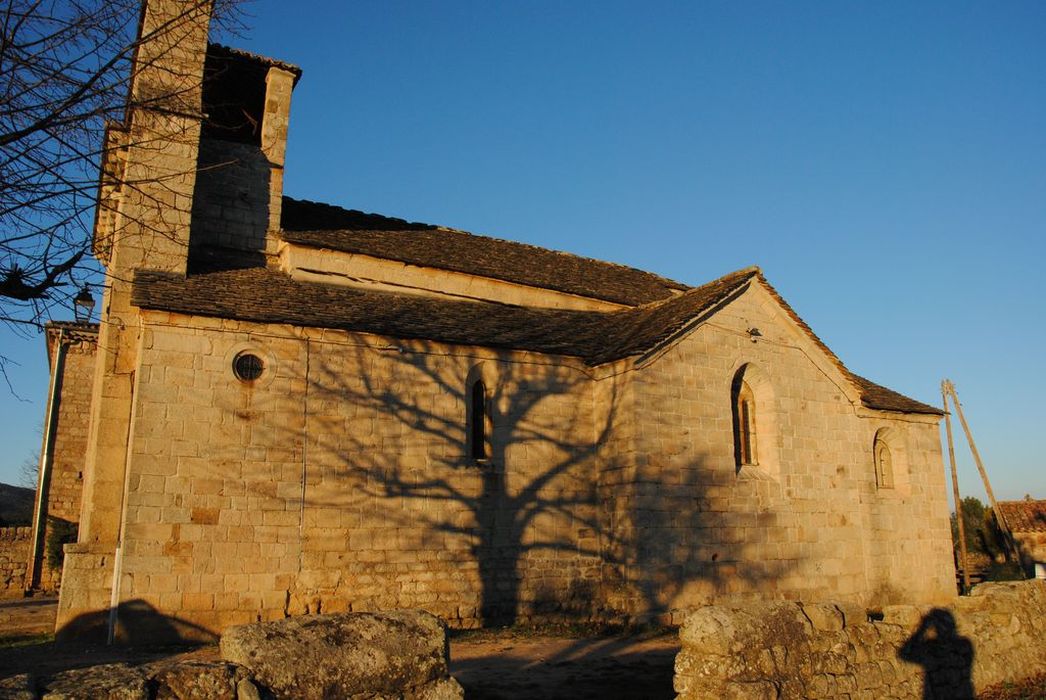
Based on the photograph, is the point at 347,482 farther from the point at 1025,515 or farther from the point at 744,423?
the point at 1025,515

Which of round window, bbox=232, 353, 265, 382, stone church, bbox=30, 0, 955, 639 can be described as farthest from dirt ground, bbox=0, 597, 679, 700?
round window, bbox=232, 353, 265, 382

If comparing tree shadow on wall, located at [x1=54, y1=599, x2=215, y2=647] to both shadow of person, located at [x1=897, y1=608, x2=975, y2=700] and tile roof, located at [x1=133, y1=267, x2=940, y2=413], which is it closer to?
tile roof, located at [x1=133, y1=267, x2=940, y2=413]

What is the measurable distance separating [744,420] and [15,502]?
42129 millimetres

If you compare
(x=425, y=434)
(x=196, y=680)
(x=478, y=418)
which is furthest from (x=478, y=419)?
(x=196, y=680)

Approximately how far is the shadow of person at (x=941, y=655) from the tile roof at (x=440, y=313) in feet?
22.9

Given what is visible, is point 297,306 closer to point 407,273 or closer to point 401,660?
point 407,273

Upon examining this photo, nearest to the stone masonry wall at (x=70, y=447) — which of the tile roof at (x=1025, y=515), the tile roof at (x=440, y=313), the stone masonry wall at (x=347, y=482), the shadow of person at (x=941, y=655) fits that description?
the tile roof at (x=440, y=313)

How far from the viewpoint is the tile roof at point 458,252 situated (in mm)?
16516

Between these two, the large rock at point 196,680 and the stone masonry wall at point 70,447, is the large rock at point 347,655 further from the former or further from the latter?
the stone masonry wall at point 70,447

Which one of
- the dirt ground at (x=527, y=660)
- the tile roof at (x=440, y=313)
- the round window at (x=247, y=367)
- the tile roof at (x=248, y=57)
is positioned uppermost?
the tile roof at (x=248, y=57)

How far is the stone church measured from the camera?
11.9 metres

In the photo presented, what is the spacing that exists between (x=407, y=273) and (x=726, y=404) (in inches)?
270

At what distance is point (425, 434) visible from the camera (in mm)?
13703

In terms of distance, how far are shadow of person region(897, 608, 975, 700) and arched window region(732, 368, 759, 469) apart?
7011 mm
